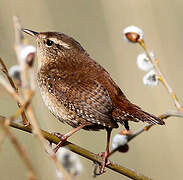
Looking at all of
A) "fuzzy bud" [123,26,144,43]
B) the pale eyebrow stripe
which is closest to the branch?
"fuzzy bud" [123,26,144,43]

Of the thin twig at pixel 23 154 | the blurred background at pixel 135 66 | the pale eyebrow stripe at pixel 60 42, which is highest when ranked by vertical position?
the thin twig at pixel 23 154

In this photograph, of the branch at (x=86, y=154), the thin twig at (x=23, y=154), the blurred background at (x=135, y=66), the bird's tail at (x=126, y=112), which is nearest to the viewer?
the thin twig at (x=23, y=154)

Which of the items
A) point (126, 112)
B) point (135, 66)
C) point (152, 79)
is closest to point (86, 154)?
point (152, 79)

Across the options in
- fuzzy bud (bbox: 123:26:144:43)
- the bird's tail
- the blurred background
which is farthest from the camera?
the blurred background

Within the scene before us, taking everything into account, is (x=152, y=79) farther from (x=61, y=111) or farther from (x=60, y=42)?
(x=60, y=42)

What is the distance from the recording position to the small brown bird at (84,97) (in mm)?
1881

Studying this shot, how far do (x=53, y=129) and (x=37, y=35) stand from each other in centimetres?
79

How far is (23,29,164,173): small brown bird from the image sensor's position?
1.88 metres

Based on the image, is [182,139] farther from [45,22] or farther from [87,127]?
[45,22]

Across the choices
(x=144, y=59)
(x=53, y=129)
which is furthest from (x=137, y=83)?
(x=144, y=59)

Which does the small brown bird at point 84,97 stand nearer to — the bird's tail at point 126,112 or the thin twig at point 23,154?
the bird's tail at point 126,112

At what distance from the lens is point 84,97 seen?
1.92 meters

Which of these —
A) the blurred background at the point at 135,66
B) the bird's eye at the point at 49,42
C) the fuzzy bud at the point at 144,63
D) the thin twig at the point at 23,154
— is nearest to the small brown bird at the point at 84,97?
the bird's eye at the point at 49,42

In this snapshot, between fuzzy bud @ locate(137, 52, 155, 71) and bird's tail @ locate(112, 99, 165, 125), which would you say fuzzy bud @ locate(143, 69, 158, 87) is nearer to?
fuzzy bud @ locate(137, 52, 155, 71)
